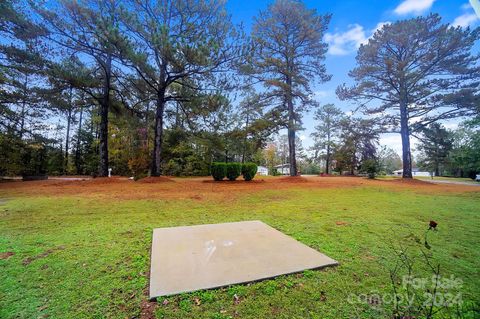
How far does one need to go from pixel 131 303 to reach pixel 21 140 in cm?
1591

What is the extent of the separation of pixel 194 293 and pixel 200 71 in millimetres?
9816

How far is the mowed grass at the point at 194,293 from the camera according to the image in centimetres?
149

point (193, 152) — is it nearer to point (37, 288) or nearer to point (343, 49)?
point (343, 49)

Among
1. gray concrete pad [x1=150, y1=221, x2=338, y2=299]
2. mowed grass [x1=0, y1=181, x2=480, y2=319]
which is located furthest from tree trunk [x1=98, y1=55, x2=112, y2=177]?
gray concrete pad [x1=150, y1=221, x2=338, y2=299]

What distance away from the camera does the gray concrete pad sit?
5.94 ft

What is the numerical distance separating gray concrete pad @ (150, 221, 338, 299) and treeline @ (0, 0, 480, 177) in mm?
8022

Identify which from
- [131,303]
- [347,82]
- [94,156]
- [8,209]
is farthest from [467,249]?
[94,156]

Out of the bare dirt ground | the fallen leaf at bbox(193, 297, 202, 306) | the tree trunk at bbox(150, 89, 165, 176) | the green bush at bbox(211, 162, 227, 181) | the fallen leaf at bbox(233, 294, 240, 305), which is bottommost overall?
the fallen leaf at bbox(233, 294, 240, 305)

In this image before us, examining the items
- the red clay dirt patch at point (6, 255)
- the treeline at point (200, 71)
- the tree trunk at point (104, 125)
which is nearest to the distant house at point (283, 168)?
the treeline at point (200, 71)

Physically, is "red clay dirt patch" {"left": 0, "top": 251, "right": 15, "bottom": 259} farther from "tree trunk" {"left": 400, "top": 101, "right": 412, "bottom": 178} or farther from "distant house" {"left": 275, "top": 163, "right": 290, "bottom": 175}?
"distant house" {"left": 275, "top": 163, "right": 290, "bottom": 175}

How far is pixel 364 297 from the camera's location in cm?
162

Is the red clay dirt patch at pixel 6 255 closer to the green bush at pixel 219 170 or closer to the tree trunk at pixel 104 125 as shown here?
the green bush at pixel 219 170

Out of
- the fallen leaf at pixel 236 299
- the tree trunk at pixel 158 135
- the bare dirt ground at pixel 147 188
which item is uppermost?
the tree trunk at pixel 158 135

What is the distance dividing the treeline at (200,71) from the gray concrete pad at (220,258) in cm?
802
